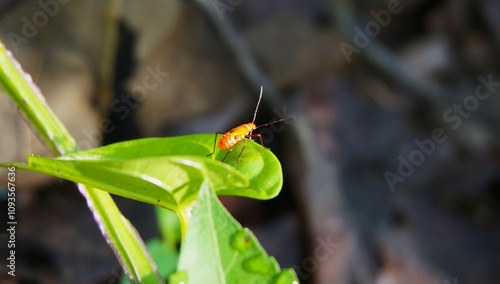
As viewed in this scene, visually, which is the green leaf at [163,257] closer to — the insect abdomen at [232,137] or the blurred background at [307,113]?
the blurred background at [307,113]

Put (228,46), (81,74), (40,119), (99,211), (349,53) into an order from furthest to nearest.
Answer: (349,53) < (228,46) < (81,74) < (40,119) < (99,211)

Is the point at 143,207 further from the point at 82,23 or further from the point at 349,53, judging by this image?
the point at 349,53

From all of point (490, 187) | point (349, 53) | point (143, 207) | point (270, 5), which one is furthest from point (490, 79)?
point (143, 207)

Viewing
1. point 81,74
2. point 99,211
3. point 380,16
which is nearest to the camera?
point 99,211

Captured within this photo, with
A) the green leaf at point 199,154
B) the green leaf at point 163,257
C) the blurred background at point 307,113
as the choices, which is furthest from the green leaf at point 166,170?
the blurred background at point 307,113

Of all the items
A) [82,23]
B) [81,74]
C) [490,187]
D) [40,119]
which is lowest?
[490,187]

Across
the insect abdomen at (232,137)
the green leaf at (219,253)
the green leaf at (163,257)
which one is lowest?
the green leaf at (219,253)
